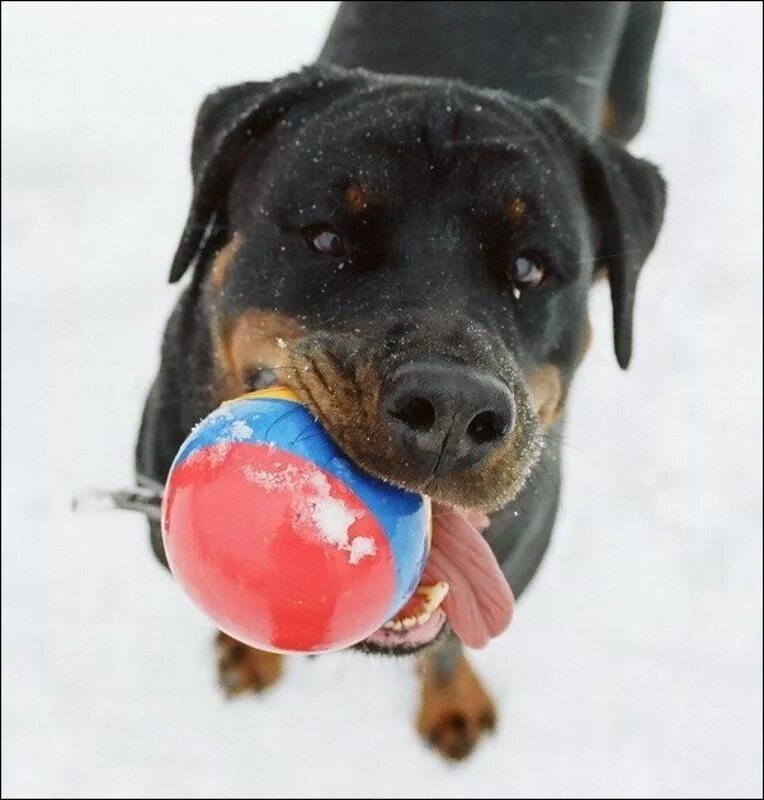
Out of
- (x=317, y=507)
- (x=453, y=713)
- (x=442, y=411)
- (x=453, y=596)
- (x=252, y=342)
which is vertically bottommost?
(x=453, y=713)

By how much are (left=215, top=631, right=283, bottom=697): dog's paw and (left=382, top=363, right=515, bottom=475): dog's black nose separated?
4.83 ft

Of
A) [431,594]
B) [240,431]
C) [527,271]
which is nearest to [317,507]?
[240,431]

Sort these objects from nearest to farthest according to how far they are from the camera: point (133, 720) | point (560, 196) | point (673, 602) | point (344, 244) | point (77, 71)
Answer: point (344, 244)
point (560, 196)
point (133, 720)
point (673, 602)
point (77, 71)

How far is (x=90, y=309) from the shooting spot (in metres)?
3.45

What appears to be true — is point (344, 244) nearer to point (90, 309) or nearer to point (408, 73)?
point (408, 73)

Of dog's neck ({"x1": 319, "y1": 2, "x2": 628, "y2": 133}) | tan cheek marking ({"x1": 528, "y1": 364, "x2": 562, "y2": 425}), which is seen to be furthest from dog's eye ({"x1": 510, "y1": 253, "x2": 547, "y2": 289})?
dog's neck ({"x1": 319, "y1": 2, "x2": 628, "y2": 133})

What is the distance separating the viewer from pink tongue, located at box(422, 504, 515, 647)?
179 centimetres

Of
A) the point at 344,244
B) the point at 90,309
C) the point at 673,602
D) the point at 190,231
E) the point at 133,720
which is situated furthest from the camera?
the point at 90,309

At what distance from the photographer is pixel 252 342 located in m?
1.85

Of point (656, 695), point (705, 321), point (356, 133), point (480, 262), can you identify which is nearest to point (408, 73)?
point (356, 133)

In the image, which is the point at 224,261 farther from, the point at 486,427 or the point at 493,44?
the point at 493,44

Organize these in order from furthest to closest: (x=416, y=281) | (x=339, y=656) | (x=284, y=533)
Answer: (x=339, y=656) → (x=416, y=281) → (x=284, y=533)

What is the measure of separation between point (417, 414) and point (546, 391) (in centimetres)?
73

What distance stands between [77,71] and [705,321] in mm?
3071
